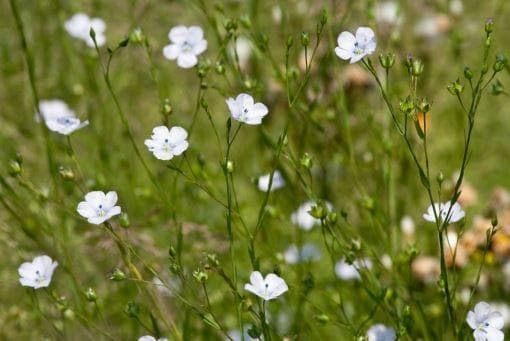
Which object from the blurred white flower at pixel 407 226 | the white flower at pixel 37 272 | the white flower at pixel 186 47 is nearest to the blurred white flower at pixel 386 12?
the blurred white flower at pixel 407 226

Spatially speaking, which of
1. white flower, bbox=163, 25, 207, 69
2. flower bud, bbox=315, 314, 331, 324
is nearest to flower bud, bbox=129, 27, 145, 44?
white flower, bbox=163, 25, 207, 69

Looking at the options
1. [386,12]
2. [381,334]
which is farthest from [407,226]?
[386,12]

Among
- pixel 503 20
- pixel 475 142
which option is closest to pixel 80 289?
pixel 475 142

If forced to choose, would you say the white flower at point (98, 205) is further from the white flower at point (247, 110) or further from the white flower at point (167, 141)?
the white flower at point (247, 110)

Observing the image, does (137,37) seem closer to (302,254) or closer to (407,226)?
(302,254)

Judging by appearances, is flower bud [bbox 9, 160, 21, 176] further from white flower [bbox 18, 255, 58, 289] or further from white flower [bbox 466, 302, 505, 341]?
white flower [bbox 466, 302, 505, 341]

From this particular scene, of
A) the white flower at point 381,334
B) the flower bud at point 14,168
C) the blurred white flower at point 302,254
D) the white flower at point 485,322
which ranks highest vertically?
the blurred white flower at point 302,254
